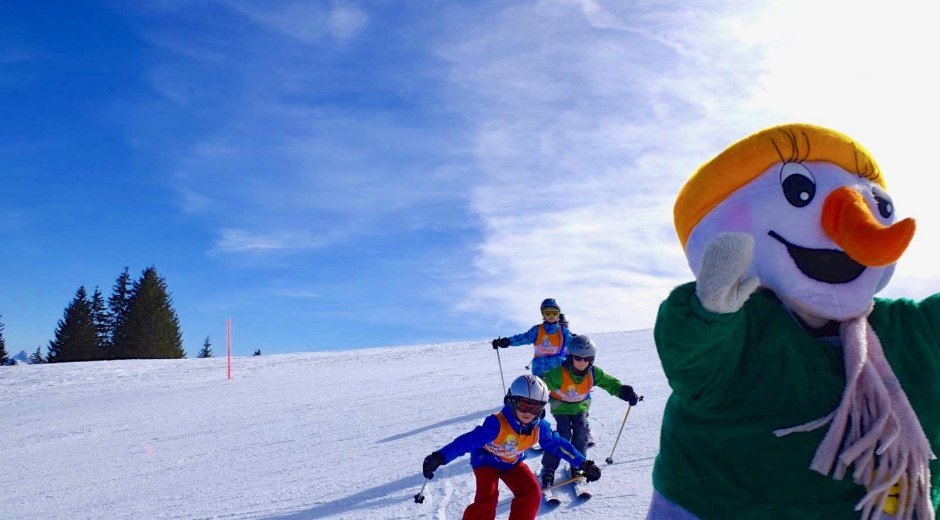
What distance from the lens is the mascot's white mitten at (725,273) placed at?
1648 millimetres

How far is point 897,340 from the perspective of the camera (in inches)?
84.9

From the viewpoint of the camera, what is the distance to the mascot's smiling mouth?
2.09 meters

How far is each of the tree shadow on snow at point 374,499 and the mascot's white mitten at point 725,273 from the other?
4.48m

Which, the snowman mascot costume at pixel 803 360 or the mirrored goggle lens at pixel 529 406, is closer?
the snowman mascot costume at pixel 803 360

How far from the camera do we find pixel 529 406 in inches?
194

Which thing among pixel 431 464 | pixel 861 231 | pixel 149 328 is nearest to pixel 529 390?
pixel 431 464

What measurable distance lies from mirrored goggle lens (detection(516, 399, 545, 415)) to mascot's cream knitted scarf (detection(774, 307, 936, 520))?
9.92 feet

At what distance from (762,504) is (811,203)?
3.27 feet

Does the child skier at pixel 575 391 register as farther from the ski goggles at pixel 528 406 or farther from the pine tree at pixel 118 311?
the pine tree at pixel 118 311

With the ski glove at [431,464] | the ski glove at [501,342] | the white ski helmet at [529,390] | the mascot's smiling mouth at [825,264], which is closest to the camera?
the mascot's smiling mouth at [825,264]

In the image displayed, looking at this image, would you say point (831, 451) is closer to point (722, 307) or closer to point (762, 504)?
point (762, 504)

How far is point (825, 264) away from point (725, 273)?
2.25 ft

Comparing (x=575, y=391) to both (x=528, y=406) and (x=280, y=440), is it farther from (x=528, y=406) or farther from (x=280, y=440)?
(x=280, y=440)

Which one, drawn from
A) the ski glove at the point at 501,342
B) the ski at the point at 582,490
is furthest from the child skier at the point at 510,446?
the ski glove at the point at 501,342
